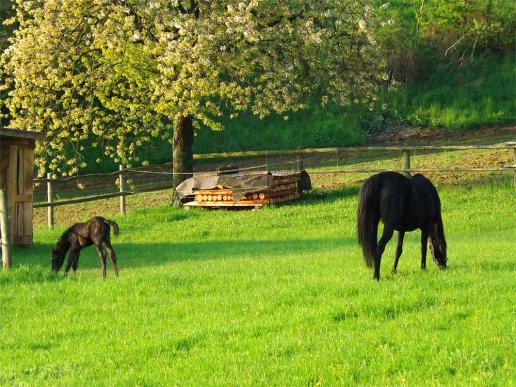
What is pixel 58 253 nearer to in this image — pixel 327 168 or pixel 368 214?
pixel 368 214

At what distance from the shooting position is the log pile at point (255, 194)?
29.0 metres

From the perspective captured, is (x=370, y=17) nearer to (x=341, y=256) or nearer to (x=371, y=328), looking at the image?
(x=341, y=256)

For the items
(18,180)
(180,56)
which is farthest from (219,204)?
(18,180)

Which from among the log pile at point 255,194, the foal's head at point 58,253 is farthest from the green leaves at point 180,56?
the foal's head at point 58,253

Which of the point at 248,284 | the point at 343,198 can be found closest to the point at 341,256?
the point at 248,284

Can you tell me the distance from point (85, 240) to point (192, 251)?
17.2ft

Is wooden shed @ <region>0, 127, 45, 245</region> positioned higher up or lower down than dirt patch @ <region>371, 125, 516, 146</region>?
lower down

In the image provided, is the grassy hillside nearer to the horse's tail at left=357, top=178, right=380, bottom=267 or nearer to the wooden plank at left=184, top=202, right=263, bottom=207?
the wooden plank at left=184, top=202, right=263, bottom=207

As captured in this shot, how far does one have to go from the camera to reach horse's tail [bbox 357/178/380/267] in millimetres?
13070

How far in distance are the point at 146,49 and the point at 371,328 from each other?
61.4 ft

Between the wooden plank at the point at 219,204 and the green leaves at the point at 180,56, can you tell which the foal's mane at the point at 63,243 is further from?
the wooden plank at the point at 219,204

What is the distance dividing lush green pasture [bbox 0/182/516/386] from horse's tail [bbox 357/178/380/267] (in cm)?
58

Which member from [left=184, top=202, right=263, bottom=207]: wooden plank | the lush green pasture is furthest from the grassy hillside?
the lush green pasture

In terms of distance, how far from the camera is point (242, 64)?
27.0 metres
